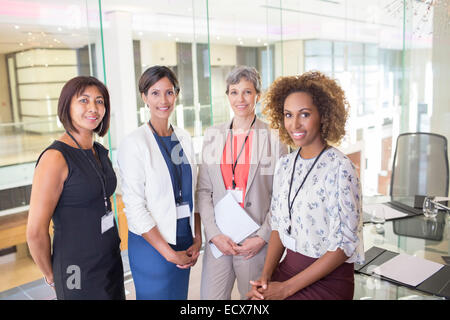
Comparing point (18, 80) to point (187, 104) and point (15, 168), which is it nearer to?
point (15, 168)

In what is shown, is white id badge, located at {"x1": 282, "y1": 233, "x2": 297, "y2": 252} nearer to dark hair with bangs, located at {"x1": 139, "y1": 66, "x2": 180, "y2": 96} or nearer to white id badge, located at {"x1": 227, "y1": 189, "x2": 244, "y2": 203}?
white id badge, located at {"x1": 227, "y1": 189, "x2": 244, "y2": 203}

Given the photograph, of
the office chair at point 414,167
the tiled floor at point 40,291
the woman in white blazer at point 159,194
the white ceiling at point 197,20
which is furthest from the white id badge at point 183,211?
the office chair at point 414,167

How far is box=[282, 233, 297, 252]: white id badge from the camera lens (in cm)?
165

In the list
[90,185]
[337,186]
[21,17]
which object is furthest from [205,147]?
[21,17]

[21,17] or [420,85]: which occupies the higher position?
[21,17]

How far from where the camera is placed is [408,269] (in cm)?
190

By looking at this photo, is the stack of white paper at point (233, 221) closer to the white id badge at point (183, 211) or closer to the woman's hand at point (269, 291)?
the white id badge at point (183, 211)

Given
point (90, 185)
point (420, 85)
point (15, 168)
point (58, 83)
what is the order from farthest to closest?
1. point (420, 85)
2. point (15, 168)
3. point (58, 83)
4. point (90, 185)

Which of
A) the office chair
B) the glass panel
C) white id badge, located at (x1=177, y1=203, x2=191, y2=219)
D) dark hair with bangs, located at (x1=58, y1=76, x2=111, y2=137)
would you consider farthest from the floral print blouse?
the office chair

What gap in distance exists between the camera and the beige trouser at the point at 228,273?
2.12 meters

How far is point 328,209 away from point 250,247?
674 millimetres

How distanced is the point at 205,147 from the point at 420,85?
3.76 metres

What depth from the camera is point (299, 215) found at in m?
1.62

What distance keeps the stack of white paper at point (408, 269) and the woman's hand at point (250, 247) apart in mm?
601
